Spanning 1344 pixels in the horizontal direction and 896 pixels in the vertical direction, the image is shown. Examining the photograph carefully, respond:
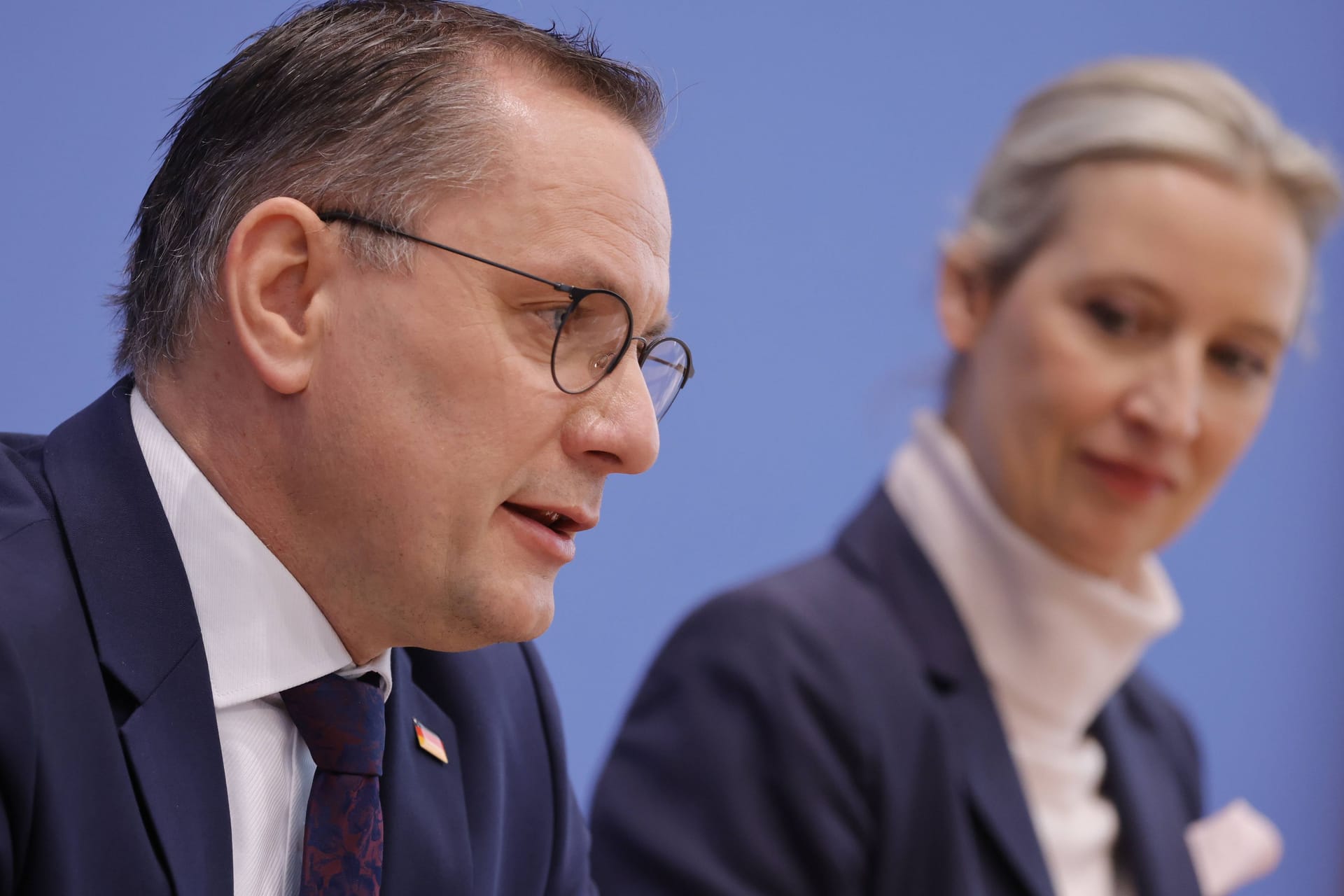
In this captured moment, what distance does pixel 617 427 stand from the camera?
1.08m

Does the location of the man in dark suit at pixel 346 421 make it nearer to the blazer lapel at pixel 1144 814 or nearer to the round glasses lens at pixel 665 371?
the round glasses lens at pixel 665 371

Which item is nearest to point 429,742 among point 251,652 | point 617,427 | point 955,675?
point 251,652

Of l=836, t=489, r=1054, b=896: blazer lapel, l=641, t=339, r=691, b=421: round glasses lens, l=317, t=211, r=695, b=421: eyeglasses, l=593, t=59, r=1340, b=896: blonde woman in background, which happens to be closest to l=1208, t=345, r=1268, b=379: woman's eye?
l=593, t=59, r=1340, b=896: blonde woman in background

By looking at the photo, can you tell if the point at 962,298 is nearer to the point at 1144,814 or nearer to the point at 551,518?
the point at 1144,814

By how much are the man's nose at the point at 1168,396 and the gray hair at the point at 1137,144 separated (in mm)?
219

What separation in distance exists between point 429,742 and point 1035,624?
0.96 meters

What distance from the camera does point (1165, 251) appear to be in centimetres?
178

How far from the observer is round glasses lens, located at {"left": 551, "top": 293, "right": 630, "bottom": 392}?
1065mm

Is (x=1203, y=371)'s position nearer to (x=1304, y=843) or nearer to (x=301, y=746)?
(x=301, y=746)

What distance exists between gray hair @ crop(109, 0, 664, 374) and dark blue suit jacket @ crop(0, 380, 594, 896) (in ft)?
0.37

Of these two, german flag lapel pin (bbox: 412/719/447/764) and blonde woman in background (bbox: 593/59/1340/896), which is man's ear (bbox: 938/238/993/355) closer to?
blonde woman in background (bbox: 593/59/1340/896)

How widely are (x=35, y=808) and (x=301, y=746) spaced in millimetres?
205

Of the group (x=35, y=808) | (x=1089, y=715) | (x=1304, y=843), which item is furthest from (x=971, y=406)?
(x=1304, y=843)

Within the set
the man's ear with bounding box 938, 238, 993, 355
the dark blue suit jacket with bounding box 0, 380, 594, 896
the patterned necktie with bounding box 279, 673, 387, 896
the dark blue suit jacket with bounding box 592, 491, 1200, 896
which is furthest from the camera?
the man's ear with bounding box 938, 238, 993, 355
